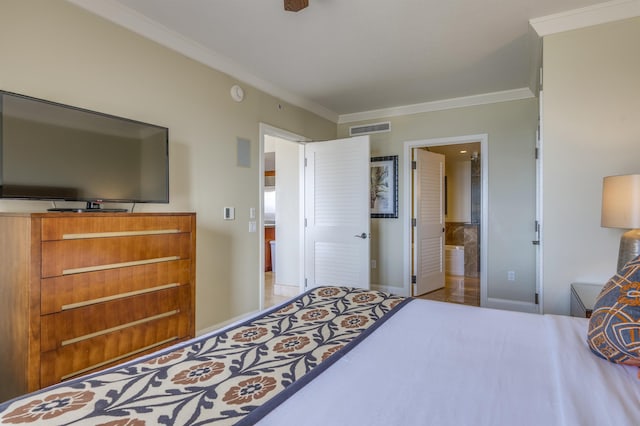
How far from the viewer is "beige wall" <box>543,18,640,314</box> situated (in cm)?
235

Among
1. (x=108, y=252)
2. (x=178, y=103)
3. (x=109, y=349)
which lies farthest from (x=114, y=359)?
(x=178, y=103)

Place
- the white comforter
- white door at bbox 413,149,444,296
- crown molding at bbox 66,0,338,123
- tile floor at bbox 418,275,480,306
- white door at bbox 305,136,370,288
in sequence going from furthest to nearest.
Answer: white door at bbox 413,149,444,296 < tile floor at bbox 418,275,480,306 < white door at bbox 305,136,370,288 < crown molding at bbox 66,0,338,123 < the white comforter

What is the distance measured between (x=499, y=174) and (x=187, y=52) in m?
3.58

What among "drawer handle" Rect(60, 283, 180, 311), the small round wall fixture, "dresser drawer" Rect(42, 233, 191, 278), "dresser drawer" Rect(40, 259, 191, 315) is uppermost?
the small round wall fixture

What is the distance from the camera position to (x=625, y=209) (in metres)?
1.94

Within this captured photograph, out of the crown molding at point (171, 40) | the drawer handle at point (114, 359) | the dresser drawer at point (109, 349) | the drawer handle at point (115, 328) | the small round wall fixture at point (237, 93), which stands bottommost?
the drawer handle at point (114, 359)

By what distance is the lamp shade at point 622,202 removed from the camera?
190 centimetres

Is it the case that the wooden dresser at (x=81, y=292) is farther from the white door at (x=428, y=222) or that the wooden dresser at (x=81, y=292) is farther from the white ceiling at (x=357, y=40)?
the white door at (x=428, y=222)

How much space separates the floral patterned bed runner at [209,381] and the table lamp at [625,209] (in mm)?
1562

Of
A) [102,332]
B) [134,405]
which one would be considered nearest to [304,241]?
[102,332]

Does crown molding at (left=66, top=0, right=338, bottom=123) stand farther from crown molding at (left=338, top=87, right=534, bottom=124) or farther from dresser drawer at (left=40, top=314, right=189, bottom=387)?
dresser drawer at (left=40, top=314, right=189, bottom=387)

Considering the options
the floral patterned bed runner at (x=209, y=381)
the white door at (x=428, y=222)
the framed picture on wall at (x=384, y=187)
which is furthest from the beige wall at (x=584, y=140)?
the framed picture on wall at (x=384, y=187)

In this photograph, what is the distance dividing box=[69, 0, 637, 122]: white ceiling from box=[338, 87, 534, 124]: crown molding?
1.9 inches

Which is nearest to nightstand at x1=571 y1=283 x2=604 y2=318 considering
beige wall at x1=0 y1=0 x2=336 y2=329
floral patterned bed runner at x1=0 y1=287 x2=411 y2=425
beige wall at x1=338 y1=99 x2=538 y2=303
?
floral patterned bed runner at x1=0 y1=287 x2=411 y2=425
